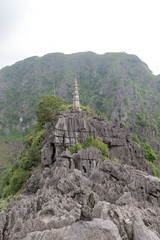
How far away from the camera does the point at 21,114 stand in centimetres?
Answer: 11144

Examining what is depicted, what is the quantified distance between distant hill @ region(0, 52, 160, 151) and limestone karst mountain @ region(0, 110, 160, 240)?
2071 inches

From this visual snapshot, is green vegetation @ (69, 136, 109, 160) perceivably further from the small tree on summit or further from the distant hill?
the distant hill

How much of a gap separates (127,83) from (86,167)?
88.7m

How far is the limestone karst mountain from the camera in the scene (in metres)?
5.95

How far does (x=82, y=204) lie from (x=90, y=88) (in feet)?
349

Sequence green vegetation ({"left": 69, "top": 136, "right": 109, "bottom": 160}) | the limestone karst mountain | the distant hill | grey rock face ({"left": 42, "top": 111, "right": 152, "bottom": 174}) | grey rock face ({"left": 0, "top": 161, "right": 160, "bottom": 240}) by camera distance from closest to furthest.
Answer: grey rock face ({"left": 0, "top": 161, "right": 160, "bottom": 240}) < the limestone karst mountain < green vegetation ({"left": 69, "top": 136, "right": 109, "bottom": 160}) < grey rock face ({"left": 42, "top": 111, "right": 152, "bottom": 174}) < the distant hill

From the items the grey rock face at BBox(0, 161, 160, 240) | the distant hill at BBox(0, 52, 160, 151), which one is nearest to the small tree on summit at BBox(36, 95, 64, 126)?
the grey rock face at BBox(0, 161, 160, 240)

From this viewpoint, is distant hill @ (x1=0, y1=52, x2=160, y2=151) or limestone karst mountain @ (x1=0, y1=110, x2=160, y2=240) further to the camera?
distant hill @ (x1=0, y1=52, x2=160, y2=151)

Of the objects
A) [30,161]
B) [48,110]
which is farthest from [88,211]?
[48,110]

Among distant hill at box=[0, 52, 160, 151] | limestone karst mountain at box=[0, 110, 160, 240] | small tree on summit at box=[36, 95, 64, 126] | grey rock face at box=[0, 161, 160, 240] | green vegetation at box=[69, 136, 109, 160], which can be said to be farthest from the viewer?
distant hill at box=[0, 52, 160, 151]

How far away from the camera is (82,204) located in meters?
9.38

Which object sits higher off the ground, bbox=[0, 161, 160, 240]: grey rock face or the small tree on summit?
the small tree on summit

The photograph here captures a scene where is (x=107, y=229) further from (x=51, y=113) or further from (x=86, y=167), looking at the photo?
(x=51, y=113)

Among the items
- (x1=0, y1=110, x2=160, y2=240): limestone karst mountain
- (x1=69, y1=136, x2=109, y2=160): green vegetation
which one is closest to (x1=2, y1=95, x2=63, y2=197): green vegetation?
(x1=0, y1=110, x2=160, y2=240): limestone karst mountain
